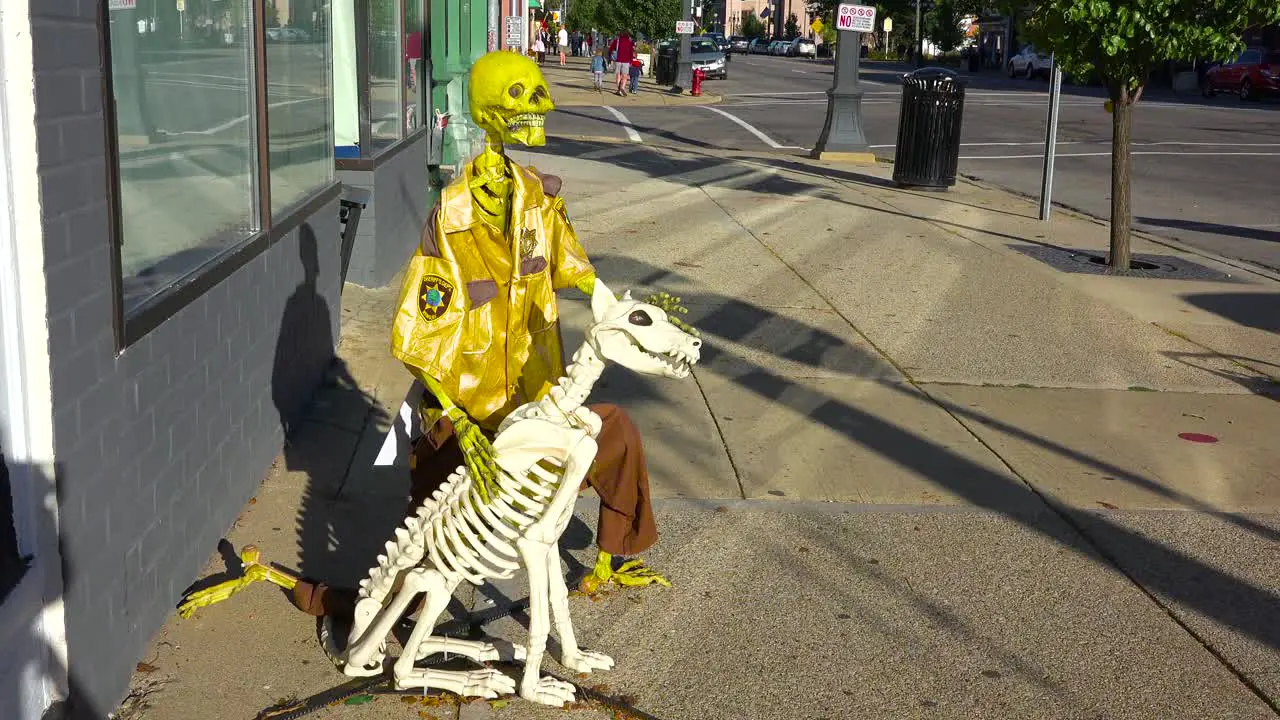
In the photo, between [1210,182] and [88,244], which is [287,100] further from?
[1210,182]

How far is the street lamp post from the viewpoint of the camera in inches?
793

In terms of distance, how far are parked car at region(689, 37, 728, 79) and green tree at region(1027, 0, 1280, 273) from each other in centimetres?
3426

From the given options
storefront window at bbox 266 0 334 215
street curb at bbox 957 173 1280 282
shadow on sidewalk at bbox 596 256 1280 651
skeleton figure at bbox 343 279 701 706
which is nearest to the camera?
skeleton figure at bbox 343 279 701 706

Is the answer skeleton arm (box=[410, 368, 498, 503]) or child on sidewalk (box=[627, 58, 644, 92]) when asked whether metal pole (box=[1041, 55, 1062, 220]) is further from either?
child on sidewalk (box=[627, 58, 644, 92])

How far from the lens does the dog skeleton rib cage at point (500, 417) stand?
361 cm

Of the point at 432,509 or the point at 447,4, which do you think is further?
the point at 447,4

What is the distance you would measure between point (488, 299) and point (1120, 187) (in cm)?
897

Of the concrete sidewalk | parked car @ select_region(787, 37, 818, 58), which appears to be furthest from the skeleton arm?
parked car @ select_region(787, 37, 818, 58)

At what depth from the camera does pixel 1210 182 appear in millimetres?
18641

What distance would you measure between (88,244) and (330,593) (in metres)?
1.37

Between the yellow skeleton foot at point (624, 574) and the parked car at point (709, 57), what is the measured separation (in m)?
41.3

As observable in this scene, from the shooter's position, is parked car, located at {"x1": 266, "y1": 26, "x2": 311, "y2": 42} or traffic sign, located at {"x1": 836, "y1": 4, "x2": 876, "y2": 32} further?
traffic sign, located at {"x1": 836, "y1": 4, "x2": 876, "y2": 32}

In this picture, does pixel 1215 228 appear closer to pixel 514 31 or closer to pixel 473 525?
pixel 473 525

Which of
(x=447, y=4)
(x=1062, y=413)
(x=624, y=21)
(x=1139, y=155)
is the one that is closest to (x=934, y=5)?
(x=624, y=21)
